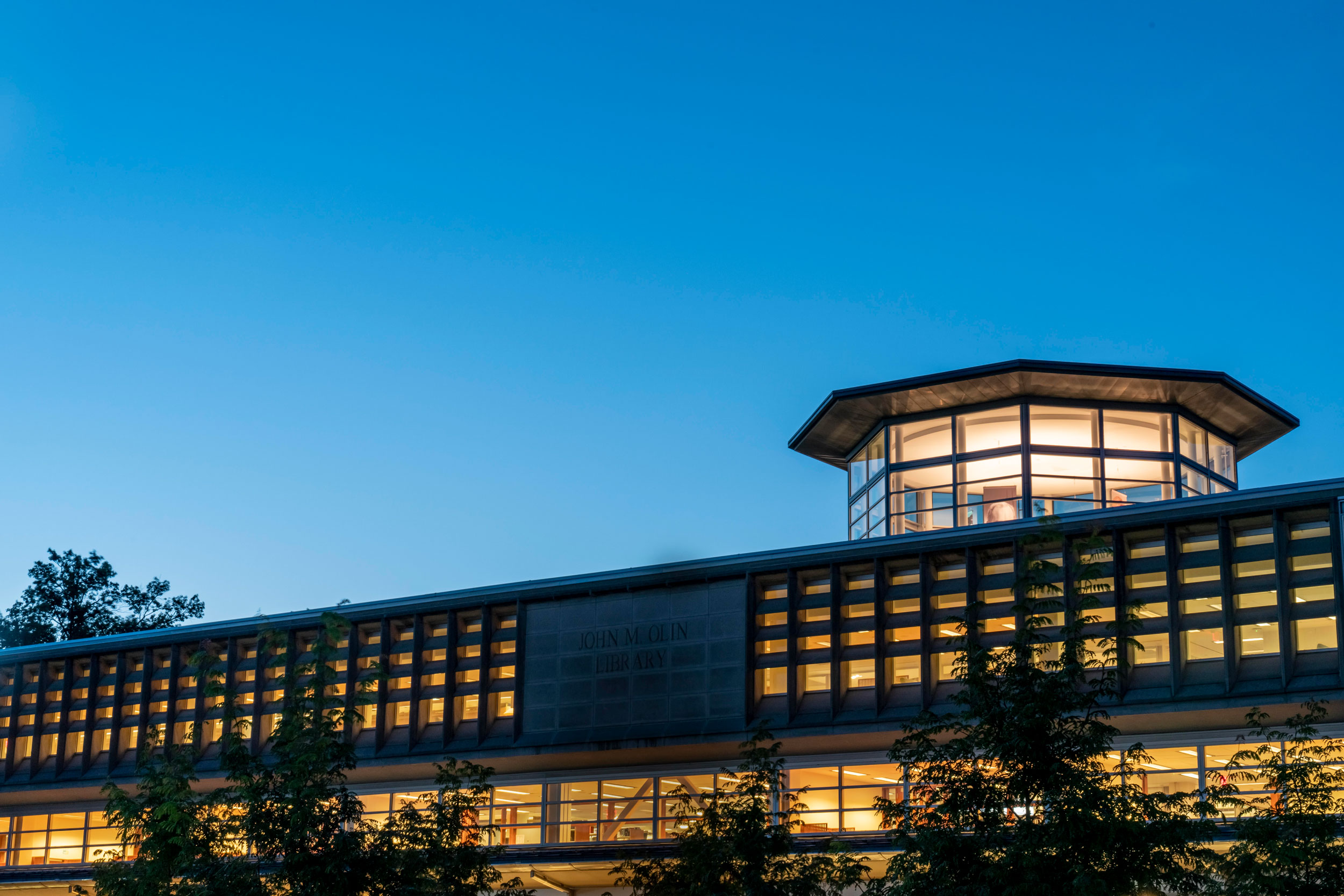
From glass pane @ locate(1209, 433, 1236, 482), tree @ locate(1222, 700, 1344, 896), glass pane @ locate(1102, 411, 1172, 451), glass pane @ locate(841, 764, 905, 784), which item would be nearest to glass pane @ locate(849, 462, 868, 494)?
glass pane @ locate(1102, 411, 1172, 451)

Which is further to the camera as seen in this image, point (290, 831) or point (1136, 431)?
point (1136, 431)

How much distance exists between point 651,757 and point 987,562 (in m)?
10.6

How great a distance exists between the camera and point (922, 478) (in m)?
45.1

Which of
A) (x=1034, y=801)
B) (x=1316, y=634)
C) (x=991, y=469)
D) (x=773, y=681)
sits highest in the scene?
(x=991, y=469)

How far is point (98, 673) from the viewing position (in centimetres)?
5188

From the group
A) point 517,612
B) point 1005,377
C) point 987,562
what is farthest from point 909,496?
point 517,612

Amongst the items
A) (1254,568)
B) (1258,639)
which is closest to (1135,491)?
(1254,568)

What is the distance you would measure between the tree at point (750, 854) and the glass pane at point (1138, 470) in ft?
54.7

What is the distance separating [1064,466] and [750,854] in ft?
60.0

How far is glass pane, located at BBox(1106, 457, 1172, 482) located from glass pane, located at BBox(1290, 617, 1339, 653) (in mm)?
11024

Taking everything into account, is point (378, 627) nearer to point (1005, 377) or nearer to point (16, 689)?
point (16, 689)

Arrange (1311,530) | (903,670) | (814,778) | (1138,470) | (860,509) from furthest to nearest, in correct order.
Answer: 1. (860,509)
2. (1138,470)
3. (814,778)
4. (903,670)
5. (1311,530)

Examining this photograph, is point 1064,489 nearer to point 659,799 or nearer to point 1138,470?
point 1138,470

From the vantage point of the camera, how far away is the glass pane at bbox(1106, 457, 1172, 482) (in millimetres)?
43875
